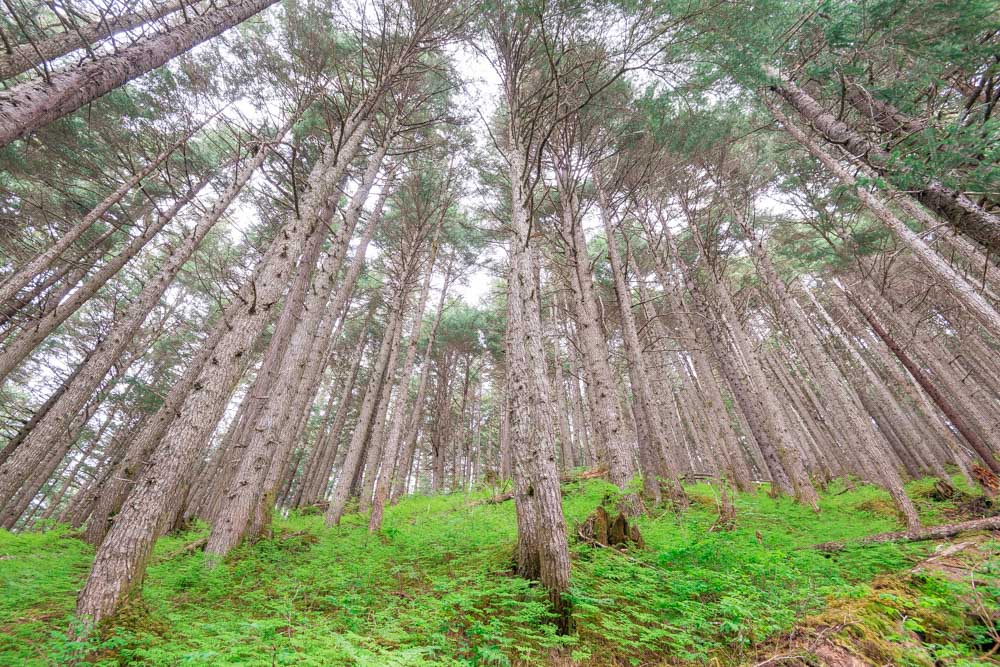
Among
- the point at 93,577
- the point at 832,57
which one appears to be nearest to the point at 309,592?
the point at 93,577

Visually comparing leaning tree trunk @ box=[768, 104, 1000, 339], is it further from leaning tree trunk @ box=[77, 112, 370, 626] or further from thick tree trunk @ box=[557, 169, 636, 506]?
leaning tree trunk @ box=[77, 112, 370, 626]

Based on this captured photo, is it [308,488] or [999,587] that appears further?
[308,488]

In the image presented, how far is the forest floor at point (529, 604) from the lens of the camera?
258 cm

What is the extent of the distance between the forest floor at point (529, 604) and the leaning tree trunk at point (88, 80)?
4341 millimetres

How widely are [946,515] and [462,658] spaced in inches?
422

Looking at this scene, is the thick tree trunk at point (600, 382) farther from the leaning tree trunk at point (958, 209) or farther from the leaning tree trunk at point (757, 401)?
the leaning tree trunk at point (958, 209)

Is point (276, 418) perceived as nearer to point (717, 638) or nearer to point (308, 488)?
point (717, 638)

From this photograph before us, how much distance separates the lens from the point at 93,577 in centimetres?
316

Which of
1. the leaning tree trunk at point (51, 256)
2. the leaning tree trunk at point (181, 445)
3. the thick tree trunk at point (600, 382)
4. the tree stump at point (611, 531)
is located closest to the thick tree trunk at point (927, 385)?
the thick tree trunk at point (600, 382)

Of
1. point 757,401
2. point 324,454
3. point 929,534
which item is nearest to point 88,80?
point 929,534

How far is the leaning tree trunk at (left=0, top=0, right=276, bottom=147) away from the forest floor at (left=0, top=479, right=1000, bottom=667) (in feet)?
14.2

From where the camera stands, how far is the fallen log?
4.42 m

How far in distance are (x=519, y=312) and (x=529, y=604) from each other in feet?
10.1

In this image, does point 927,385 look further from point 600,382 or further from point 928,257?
point 600,382
